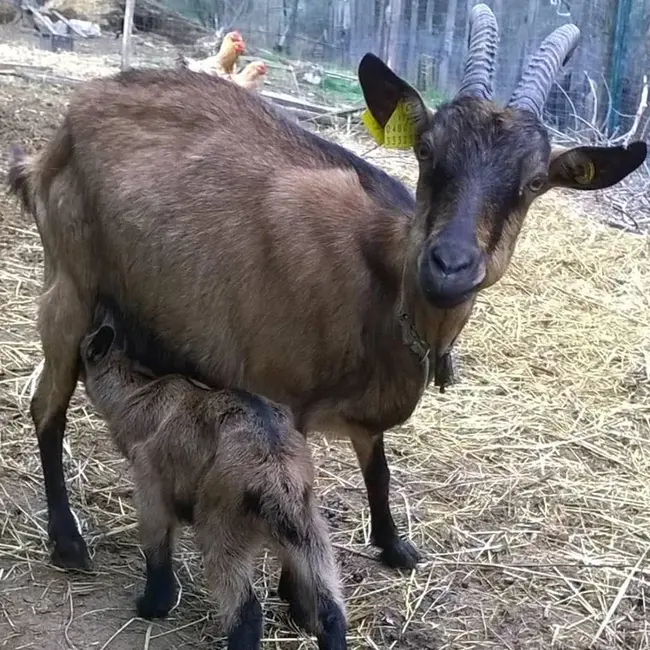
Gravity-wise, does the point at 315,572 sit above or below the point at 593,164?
below

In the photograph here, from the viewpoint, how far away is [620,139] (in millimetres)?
9609

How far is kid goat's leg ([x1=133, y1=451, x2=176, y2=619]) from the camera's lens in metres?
3.40

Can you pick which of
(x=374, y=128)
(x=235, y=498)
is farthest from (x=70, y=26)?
(x=235, y=498)

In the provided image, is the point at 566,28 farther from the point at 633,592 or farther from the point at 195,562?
A: the point at 195,562

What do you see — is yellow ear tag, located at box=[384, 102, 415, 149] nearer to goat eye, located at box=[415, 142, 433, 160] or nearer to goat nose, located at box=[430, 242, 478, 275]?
goat eye, located at box=[415, 142, 433, 160]

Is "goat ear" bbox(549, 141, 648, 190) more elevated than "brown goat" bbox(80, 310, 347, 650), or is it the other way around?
"goat ear" bbox(549, 141, 648, 190)

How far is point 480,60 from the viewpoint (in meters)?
3.62

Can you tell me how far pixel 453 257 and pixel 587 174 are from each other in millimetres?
782

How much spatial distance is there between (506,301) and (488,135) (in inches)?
141

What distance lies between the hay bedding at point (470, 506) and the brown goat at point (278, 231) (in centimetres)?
22

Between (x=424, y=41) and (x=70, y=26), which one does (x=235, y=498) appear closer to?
(x=424, y=41)

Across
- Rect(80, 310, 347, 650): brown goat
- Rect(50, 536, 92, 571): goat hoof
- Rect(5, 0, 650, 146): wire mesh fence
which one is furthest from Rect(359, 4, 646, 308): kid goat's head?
Rect(5, 0, 650, 146): wire mesh fence

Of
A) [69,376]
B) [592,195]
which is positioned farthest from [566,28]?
[592,195]

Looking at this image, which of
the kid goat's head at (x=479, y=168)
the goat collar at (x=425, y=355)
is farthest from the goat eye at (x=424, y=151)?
the goat collar at (x=425, y=355)
